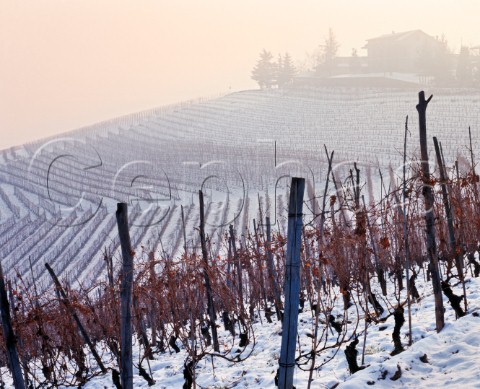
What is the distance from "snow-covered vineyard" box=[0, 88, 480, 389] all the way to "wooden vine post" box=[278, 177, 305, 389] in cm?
6

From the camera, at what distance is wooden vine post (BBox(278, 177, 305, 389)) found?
164 inches

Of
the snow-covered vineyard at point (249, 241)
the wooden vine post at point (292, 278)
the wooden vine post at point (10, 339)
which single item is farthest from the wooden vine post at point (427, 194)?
the wooden vine post at point (10, 339)

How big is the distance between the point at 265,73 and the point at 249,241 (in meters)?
70.1

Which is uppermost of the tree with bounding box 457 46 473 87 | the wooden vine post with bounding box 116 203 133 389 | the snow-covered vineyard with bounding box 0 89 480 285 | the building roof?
the building roof

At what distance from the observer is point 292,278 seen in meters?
4.23

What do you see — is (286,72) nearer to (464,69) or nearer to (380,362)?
(464,69)

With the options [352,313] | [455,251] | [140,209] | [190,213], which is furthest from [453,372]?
[140,209]

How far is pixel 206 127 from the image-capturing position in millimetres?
65625

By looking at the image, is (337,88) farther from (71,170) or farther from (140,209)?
(140,209)

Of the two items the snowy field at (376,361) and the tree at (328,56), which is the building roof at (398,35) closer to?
the tree at (328,56)

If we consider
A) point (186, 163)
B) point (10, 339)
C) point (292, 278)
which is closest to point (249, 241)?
point (10, 339)

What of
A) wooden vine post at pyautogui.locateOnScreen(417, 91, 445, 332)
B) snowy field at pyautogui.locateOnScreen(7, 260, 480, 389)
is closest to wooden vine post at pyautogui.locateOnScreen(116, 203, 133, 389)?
snowy field at pyautogui.locateOnScreen(7, 260, 480, 389)

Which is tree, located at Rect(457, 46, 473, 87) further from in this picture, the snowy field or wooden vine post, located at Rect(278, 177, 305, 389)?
wooden vine post, located at Rect(278, 177, 305, 389)

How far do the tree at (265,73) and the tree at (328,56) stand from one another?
6.28 meters
